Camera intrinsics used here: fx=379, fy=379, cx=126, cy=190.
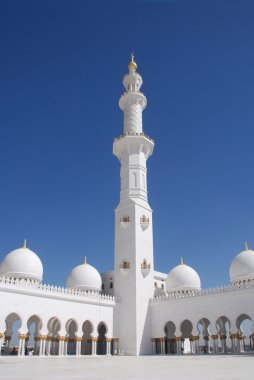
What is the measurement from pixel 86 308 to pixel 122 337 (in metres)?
3.83

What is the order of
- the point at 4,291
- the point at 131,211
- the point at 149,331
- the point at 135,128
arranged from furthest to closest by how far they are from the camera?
the point at 135,128 → the point at 131,211 → the point at 149,331 → the point at 4,291

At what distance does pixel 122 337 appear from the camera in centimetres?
2822

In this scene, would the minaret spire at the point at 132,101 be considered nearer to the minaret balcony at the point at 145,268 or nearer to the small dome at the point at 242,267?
the minaret balcony at the point at 145,268

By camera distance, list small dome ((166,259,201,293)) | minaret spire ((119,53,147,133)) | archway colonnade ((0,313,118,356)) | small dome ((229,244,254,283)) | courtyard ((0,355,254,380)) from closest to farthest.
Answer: courtyard ((0,355,254,380))
archway colonnade ((0,313,118,356))
small dome ((229,244,254,283))
small dome ((166,259,201,293))
minaret spire ((119,53,147,133))

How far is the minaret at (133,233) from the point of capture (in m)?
28.2

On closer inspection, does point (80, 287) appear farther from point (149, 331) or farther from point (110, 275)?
point (149, 331)

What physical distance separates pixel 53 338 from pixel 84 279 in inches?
208

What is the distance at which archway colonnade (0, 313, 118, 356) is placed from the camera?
75.8 feet

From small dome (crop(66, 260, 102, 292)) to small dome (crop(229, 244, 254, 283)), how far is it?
36.6 feet

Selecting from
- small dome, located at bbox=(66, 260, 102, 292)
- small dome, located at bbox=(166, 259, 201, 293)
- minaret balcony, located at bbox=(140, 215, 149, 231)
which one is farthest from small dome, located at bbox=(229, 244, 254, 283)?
small dome, located at bbox=(66, 260, 102, 292)

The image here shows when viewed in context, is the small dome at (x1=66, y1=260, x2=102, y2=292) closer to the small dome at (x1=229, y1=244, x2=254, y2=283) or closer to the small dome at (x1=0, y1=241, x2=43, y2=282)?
the small dome at (x1=0, y1=241, x2=43, y2=282)

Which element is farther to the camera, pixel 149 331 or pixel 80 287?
pixel 80 287

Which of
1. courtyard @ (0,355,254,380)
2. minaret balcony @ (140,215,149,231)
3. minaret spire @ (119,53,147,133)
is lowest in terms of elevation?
courtyard @ (0,355,254,380)

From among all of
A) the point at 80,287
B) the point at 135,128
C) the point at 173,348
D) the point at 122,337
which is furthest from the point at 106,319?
the point at 135,128
